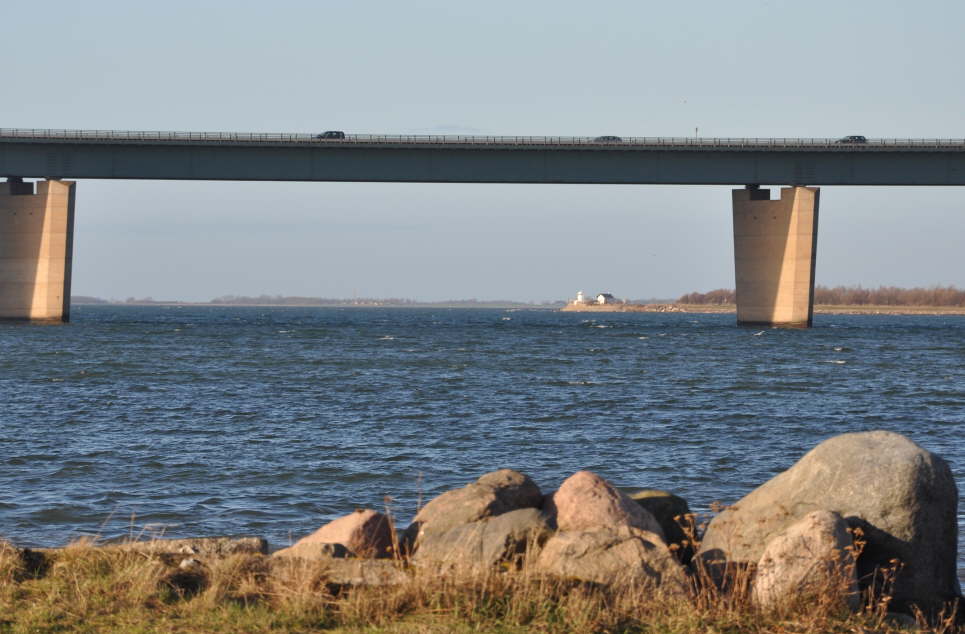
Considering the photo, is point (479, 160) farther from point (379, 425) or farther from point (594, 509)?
point (594, 509)

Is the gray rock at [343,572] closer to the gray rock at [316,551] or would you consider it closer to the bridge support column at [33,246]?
the gray rock at [316,551]

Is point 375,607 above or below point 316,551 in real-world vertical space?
below

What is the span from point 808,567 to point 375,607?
365cm

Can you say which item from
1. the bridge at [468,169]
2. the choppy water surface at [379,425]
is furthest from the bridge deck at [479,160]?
the choppy water surface at [379,425]

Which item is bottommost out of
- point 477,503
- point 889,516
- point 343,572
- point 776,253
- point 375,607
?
point 375,607

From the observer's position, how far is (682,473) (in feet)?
66.8

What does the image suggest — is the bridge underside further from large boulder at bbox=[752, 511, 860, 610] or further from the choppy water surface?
large boulder at bbox=[752, 511, 860, 610]

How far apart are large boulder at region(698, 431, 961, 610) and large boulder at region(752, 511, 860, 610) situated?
80 centimetres

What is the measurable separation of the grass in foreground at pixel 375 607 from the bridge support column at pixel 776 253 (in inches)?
3187

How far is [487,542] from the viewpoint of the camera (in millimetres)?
10297

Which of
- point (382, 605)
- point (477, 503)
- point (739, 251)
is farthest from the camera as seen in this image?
point (739, 251)

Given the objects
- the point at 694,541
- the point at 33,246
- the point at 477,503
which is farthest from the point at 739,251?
the point at 477,503

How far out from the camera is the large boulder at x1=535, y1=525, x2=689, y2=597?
9414mm

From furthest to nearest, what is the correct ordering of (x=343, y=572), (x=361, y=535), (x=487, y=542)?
(x=361, y=535), (x=487, y=542), (x=343, y=572)
